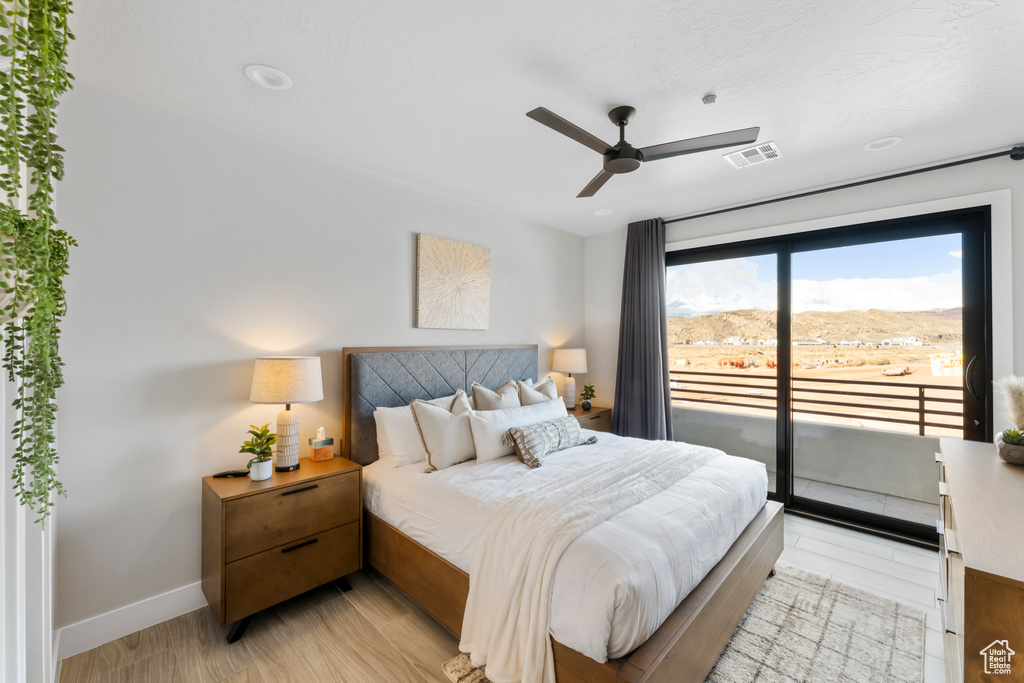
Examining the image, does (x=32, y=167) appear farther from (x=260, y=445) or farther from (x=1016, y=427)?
(x=1016, y=427)

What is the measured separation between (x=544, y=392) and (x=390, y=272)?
1.61 meters

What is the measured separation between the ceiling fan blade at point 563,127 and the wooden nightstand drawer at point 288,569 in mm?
2399

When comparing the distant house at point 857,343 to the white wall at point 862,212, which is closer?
the white wall at point 862,212

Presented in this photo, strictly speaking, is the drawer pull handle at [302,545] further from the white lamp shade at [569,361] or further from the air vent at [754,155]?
the air vent at [754,155]

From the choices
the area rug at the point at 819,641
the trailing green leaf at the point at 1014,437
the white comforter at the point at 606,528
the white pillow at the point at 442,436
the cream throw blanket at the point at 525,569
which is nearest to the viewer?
the white comforter at the point at 606,528

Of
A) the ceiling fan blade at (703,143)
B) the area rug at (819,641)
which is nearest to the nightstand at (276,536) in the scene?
the area rug at (819,641)

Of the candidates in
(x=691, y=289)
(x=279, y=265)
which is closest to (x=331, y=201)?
(x=279, y=265)

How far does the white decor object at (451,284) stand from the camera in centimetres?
337

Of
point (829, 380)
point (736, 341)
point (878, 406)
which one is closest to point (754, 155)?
point (736, 341)

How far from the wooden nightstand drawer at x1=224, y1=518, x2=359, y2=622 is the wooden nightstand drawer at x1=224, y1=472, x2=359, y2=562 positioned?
0.05 meters

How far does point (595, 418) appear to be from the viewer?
429 centimetres

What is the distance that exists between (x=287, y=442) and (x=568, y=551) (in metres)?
1.71

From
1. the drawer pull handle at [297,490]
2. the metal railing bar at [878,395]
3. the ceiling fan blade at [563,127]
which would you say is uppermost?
the ceiling fan blade at [563,127]

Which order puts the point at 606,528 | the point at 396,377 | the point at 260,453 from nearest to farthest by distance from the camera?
the point at 606,528 → the point at 260,453 → the point at 396,377
